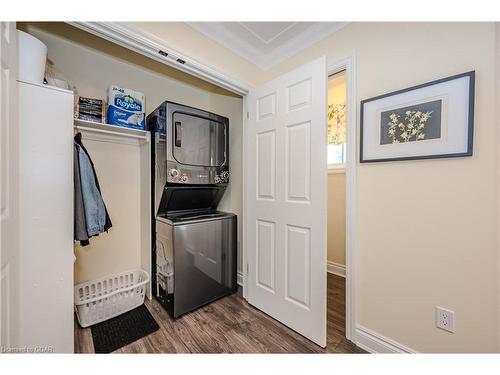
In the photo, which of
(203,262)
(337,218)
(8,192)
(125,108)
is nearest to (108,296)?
(203,262)

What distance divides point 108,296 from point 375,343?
199cm

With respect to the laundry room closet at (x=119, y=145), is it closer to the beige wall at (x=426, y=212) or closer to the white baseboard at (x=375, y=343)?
the beige wall at (x=426, y=212)

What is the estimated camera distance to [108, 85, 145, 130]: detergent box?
1712mm

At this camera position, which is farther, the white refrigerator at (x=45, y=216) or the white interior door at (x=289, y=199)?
the white interior door at (x=289, y=199)

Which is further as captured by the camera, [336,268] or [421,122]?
[336,268]

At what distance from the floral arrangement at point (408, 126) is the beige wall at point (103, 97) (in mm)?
1412

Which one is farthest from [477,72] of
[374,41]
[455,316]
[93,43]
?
[93,43]

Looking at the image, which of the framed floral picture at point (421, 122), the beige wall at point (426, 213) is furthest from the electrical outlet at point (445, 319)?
the framed floral picture at point (421, 122)

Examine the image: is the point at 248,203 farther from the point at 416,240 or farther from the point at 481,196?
the point at 481,196

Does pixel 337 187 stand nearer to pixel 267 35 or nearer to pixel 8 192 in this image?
pixel 267 35

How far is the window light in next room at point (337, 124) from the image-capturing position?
2.73m

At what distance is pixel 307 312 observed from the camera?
4.77 ft

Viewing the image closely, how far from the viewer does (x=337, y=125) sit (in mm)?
2822

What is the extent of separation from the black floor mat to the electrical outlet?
186cm
